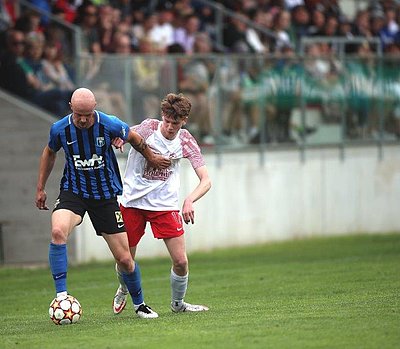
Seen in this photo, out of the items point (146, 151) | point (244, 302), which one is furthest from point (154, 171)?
point (244, 302)

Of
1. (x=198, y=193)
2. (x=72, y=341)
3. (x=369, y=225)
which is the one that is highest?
(x=198, y=193)

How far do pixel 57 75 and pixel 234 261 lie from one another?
4208 mm

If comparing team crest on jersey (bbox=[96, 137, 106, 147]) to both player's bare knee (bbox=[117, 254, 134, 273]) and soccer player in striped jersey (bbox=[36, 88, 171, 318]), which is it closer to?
soccer player in striped jersey (bbox=[36, 88, 171, 318])

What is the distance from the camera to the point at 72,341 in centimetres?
1007

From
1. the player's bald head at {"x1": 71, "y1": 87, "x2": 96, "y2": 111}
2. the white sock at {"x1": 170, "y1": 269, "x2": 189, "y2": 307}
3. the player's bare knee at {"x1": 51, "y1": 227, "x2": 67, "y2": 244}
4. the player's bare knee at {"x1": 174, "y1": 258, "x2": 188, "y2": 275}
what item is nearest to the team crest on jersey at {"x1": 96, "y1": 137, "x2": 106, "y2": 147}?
the player's bald head at {"x1": 71, "y1": 87, "x2": 96, "y2": 111}

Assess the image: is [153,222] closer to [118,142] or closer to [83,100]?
[118,142]

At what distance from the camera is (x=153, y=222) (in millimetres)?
12141

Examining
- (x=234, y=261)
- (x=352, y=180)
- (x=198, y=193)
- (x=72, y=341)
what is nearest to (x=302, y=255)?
(x=234, y=261)

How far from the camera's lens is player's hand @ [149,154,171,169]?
11781 mm

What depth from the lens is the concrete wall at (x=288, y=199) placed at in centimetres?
2223

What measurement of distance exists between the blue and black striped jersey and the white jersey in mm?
553

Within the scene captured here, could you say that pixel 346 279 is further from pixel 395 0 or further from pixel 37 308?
pixel 395 0

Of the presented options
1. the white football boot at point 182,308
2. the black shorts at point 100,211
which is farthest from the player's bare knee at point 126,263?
the white football boot at point 182,308

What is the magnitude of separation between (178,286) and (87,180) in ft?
4.82
